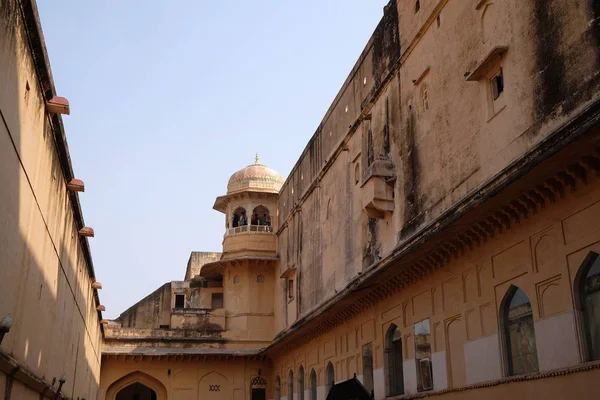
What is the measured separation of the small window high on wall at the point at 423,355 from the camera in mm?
11844

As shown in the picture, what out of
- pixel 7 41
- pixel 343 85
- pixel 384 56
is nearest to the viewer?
pixel 7 41

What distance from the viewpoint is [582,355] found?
775 centimetres

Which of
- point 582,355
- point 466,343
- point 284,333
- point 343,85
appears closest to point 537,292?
point 582,355

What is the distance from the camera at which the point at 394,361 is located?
1368 cm

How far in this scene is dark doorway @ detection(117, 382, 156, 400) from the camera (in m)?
32.6

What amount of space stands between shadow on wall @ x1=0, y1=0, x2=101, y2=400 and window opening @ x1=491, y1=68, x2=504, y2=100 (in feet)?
19.3

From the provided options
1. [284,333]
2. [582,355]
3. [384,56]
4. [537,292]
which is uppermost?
[384,56]

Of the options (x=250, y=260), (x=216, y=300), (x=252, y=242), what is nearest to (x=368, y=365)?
(x=250, y=260)

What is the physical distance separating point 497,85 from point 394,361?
583 centimetres

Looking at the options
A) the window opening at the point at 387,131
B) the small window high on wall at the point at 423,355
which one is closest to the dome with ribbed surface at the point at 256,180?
the window opening at the point at 387,131

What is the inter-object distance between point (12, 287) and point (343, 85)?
407 inches

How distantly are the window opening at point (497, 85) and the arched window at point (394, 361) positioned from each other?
16.4ft

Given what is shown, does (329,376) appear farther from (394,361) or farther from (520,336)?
(520,336)

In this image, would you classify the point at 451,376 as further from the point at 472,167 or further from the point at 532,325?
the point at 472,167
